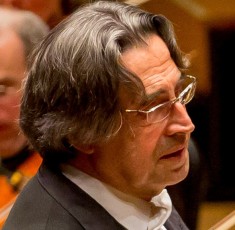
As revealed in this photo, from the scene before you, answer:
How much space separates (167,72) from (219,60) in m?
1.71

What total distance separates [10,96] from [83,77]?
73cm

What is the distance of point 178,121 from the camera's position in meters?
1.33

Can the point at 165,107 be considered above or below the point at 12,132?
above

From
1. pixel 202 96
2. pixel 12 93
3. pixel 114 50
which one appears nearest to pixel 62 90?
pixel 114 50

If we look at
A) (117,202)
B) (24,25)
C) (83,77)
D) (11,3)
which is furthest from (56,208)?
(11,3)

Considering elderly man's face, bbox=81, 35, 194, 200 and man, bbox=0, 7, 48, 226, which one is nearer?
elderly man's face, bbox=81, 35, 194, 200

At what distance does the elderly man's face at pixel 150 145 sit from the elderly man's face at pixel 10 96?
2.10 ft

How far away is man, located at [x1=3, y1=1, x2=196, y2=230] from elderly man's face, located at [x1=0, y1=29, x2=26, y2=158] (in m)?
0.56

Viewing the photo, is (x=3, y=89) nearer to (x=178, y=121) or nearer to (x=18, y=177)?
(x=18, y=177)

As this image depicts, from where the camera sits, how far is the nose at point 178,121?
1.32m

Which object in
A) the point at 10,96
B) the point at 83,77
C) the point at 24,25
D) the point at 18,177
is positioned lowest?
the point at 18,177

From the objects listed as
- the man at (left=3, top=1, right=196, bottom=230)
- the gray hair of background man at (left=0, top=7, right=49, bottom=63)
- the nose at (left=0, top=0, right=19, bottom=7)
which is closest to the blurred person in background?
the nose at (left=0, top=0, right=19, bottom=7)

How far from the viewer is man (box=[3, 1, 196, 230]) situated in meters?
1.26

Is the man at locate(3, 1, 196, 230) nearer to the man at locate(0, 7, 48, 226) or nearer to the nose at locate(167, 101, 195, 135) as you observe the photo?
the nose at locate(167, 101, 195, 135)
